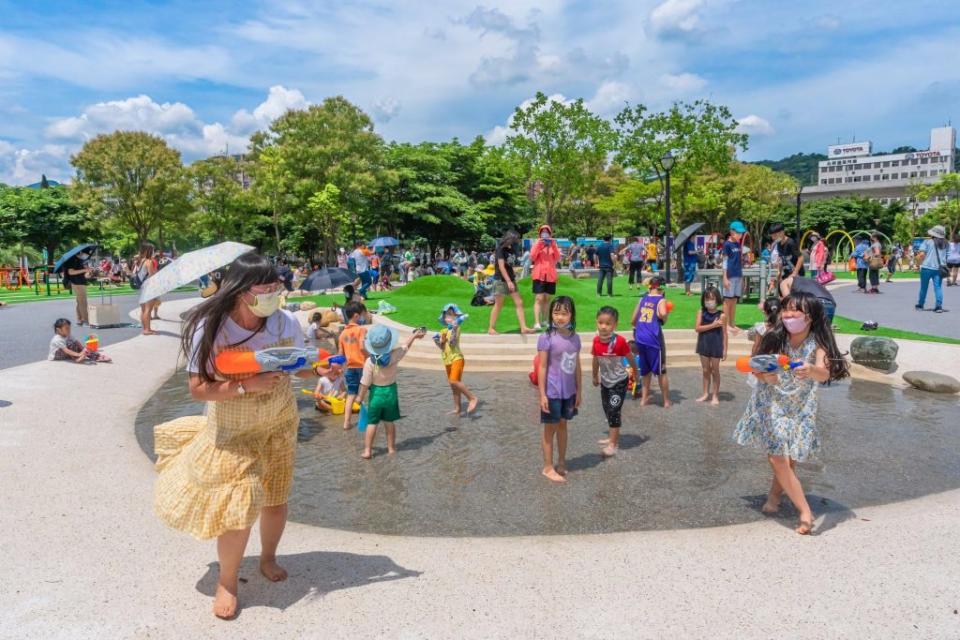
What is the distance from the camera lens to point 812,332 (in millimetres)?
4328

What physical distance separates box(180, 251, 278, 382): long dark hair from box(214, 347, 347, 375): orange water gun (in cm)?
7

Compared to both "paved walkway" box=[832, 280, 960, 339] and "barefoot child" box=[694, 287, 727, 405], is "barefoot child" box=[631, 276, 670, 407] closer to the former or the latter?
"barefoot child" box=[694, 287, 727, 405]

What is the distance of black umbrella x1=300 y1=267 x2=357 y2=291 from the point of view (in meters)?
13.9

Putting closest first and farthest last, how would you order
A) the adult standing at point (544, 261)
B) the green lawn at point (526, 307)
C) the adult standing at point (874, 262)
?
the adult standing at point (544, 261) → the green lawn at point (526, 307) → the adult standing at point (874, 262)

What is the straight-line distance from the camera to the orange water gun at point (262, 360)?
124 inches

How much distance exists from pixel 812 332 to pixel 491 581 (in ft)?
8.91

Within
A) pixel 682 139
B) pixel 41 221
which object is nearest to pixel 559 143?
pixel 682 139

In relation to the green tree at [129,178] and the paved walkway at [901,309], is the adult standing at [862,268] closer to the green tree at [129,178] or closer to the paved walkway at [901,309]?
the paved walkway at [901,309]

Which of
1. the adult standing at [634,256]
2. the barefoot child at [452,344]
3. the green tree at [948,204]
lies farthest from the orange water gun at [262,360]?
the green tree at [948,204]

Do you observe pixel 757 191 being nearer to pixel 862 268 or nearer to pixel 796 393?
pixel 862 268

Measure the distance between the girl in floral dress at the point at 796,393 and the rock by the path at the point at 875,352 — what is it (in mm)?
6314

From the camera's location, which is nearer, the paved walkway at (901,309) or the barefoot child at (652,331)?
the barefoot child at (652,331)

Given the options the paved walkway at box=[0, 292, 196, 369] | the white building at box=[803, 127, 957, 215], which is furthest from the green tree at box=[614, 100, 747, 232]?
the white building at box=[803, 127, 957, 215]

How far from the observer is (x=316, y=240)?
50.1 metres
